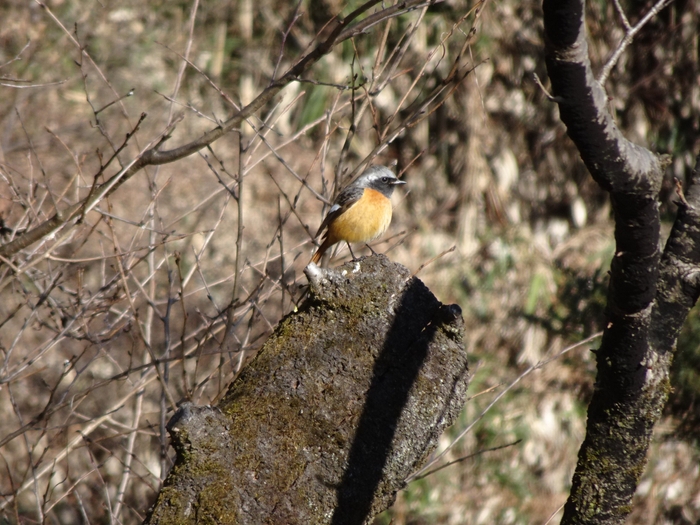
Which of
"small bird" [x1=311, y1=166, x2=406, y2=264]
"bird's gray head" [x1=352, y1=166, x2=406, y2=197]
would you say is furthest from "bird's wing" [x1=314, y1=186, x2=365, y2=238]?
"bird's gray head" [x1=352, y1=166, x2=406, y2=197]

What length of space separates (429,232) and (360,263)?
6.31 metres

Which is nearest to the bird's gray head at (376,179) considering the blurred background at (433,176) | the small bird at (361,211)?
the small bird at (361,211)

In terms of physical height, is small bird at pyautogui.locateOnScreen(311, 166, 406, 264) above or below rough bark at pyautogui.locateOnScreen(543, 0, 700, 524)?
below

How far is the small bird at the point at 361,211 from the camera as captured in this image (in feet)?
14.8

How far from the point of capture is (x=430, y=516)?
313 inches

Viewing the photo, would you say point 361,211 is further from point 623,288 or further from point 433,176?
point 433,176

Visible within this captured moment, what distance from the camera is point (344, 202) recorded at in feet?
14.7

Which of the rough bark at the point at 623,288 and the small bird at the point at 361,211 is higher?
the rough bark at the point at 623,288

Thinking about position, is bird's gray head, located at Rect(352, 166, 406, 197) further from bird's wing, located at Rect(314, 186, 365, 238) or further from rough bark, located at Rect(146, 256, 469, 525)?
rough bark, located at Rect(146, 256, 469, 525)

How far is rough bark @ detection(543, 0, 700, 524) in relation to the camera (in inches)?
70.2

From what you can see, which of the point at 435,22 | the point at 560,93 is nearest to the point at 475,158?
the point at 435,22

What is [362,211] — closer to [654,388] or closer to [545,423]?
[654,388]

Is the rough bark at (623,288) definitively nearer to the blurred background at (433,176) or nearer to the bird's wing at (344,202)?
the bird's wing at (344,202)

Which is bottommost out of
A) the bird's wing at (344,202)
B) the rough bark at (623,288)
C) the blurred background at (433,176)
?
the blurred background at (433,176)
